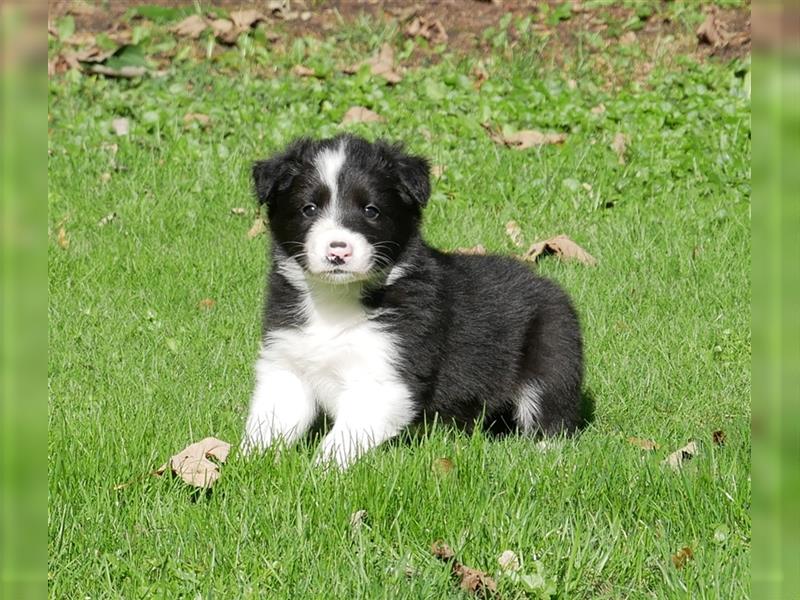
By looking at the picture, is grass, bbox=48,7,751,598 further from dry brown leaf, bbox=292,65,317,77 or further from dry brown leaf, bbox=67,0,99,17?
dry brown leaf, bbox=67,0,99,17

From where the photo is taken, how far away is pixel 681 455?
11.9ft

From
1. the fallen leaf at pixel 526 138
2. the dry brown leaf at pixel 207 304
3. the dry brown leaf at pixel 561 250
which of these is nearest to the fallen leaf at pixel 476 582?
the dry brown leaf at pixel 207 304

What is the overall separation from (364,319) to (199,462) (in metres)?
0.91

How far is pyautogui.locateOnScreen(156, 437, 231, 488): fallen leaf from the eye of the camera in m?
3.24

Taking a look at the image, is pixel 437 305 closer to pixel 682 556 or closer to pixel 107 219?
pixel 682 556

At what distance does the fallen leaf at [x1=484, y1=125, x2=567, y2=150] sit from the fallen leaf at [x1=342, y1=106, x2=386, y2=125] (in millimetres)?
873

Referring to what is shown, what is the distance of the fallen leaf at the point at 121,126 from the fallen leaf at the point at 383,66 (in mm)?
1891

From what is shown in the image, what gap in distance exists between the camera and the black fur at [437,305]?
3.91 metres

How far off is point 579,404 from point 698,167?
334cm

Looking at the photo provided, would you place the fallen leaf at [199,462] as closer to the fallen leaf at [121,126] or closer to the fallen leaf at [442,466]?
the fallen leaf at [442,466]

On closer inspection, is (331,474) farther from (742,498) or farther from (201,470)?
(742,498)

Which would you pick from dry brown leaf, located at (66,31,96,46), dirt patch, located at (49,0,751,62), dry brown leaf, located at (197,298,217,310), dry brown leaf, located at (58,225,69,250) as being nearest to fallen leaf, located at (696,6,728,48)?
dirt patch, located at (49,0,751,62)

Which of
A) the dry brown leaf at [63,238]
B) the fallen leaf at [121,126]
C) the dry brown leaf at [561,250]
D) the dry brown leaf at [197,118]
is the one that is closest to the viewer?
the dry brown leaf at [561,250]
